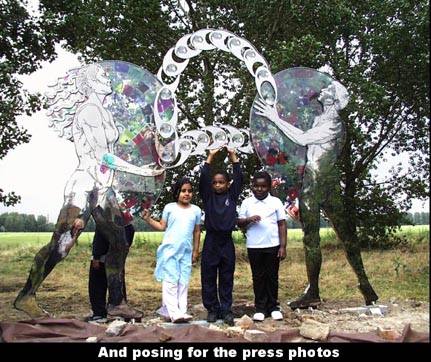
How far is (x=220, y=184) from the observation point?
4664 millimetres

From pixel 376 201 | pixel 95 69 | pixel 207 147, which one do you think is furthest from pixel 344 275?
pixel 95 69

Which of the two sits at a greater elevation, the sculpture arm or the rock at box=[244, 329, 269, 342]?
the sculpture arm

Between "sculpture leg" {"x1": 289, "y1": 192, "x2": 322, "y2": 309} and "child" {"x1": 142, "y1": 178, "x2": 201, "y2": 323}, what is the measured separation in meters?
1.24

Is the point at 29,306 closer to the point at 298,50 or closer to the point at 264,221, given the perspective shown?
the point at 264,221

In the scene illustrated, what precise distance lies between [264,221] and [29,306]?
7.39 feet

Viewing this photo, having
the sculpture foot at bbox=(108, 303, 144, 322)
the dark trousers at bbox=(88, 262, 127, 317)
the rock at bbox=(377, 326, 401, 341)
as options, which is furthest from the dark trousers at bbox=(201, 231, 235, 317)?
the rock at bbox=(377, 326, 401, 341)

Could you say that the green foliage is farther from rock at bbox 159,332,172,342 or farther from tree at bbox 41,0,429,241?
rock at bbox 159,332,172,342

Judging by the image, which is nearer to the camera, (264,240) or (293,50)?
(264,240)

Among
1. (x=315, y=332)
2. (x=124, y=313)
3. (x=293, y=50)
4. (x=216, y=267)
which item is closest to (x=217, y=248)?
(x=216, y=267)

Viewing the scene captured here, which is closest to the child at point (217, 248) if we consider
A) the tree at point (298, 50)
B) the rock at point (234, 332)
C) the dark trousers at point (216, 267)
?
the dark trousers at point (216, 267)

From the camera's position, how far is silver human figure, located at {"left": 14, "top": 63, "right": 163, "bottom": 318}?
188 inches

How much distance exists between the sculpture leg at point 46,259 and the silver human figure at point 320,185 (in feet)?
→ 6.96

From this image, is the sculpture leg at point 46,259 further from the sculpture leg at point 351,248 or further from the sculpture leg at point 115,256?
the sculpture leg at point 351,248
